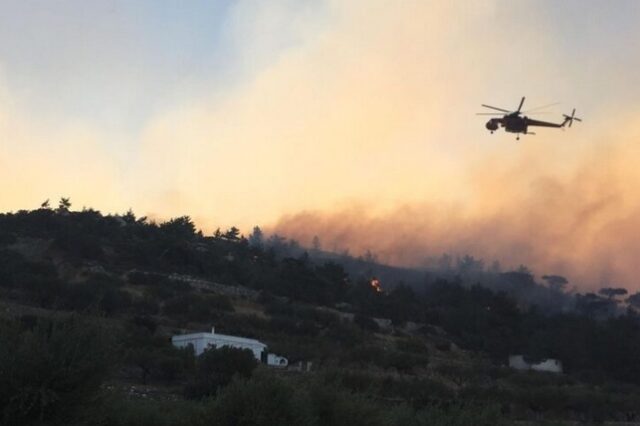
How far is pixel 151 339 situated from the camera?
51.0 metres

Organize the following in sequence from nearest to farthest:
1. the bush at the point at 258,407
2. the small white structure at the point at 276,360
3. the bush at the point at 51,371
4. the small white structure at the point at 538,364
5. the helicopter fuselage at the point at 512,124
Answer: the bush at the point at 51,371
the bush at the point at 258,407
the helicopter fuselage at the point at 512,124
the small white structure at the point at 276,360
the small white structure at the point at 538,364

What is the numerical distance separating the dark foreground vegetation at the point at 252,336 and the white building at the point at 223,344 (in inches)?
56.7

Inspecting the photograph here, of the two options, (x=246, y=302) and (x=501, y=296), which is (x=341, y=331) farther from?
(x=501, y=296)

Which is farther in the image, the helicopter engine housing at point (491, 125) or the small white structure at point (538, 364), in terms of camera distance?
the small white structure at point (538, 364)

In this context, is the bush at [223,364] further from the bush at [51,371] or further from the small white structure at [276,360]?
the bush at [51,371]

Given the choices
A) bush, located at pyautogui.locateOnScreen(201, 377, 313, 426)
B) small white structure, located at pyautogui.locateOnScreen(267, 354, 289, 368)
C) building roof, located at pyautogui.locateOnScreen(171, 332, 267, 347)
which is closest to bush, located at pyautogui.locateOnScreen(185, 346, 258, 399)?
building roof, located at pyautogui.locateOnScreen(171, 332, 267, 347)

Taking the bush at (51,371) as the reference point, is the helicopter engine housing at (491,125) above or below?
above

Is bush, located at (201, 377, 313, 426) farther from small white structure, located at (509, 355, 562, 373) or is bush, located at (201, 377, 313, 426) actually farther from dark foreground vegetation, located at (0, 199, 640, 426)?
small white structure, located at (509, 355, 562, 373)

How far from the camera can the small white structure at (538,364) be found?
7488cm

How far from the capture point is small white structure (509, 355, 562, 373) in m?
74.9

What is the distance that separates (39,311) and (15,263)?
1918 centimetres

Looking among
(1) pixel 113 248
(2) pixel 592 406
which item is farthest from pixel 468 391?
(1) pixel 113 248

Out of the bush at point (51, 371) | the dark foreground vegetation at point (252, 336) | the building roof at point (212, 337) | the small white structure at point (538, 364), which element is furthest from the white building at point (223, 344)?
the bush at point (51, 371)

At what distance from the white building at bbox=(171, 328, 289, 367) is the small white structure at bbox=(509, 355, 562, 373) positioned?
101 feet
